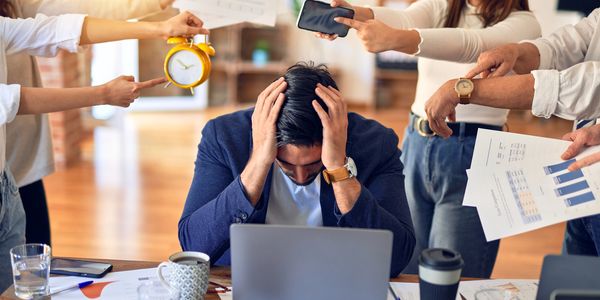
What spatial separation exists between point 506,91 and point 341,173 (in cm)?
42

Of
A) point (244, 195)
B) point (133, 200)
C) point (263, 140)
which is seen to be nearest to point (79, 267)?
point (244, 195)

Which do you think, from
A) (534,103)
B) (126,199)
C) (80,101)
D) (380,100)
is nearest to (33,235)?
(80,101)

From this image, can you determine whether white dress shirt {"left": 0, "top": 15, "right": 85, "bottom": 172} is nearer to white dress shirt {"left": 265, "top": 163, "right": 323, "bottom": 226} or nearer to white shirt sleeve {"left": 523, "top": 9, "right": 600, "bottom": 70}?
white dress shirt {"left": 265, "top": 163, "right": 323, "bottom": 226}

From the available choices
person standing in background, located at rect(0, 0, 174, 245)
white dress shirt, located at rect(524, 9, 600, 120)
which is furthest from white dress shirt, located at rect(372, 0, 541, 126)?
person standing in background, located at rect(0, 0, 174, 245)

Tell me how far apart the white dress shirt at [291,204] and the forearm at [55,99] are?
0.53 meters

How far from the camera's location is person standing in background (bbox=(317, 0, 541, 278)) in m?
2.15

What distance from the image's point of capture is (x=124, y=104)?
6.46 ft

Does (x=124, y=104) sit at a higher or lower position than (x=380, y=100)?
higher

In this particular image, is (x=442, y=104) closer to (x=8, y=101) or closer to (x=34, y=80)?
(x=8, y=101)

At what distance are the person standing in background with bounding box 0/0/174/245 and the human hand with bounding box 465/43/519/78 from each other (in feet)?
3.45

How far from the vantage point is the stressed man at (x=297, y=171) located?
1688 millimetres

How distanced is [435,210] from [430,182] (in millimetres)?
101

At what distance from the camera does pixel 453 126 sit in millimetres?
2268

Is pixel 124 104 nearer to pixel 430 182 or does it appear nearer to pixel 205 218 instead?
pixel 205 218
